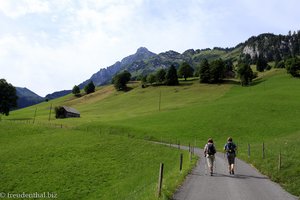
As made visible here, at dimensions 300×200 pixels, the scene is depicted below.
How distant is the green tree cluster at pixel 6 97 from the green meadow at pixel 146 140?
98.1ft

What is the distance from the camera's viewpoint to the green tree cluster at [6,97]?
126 m

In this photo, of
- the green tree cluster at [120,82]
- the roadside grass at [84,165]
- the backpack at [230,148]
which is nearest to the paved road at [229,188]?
the roadside grass at [84,165]

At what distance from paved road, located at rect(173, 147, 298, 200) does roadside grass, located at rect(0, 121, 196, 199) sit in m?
0.89

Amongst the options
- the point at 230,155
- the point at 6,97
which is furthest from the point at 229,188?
the point at 6,97

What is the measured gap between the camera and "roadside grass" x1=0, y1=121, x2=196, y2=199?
31.0 meters

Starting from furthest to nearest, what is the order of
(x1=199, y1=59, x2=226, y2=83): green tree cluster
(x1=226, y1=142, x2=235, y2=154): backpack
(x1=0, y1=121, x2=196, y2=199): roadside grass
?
(x1=199, y1=59, x2=226, y2=83): green tree cluster < (x1=0, y1=121, x2=196, y2=199): roadside grass < (x1=226, y1=142, x2=235, y2=154): backpack

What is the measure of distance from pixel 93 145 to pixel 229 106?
175 feet

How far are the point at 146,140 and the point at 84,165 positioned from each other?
2655cm

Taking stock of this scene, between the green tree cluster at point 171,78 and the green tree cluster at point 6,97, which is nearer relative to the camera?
the green tree cluster at point 6,97

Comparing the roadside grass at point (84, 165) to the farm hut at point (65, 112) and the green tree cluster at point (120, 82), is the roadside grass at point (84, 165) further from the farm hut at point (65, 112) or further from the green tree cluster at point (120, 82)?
the green tree cluster at point (120, 82)

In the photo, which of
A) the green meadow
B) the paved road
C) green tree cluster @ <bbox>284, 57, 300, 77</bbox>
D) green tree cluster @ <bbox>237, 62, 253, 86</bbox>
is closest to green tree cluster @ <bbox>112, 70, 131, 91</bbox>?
the green meadow

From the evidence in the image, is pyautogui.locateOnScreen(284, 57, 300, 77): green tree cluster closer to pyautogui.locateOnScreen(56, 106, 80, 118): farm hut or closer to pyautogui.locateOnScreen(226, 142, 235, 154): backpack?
pyautogui.locateOnScreen(56, 106, 80, 118): farm hut

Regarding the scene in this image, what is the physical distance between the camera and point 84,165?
1607 inches

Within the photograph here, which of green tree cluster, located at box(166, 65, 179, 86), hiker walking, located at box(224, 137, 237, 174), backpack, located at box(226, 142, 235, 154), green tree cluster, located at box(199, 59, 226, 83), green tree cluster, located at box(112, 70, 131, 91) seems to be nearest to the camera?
hiker walking, located at box(224, 137, 237, 174)
